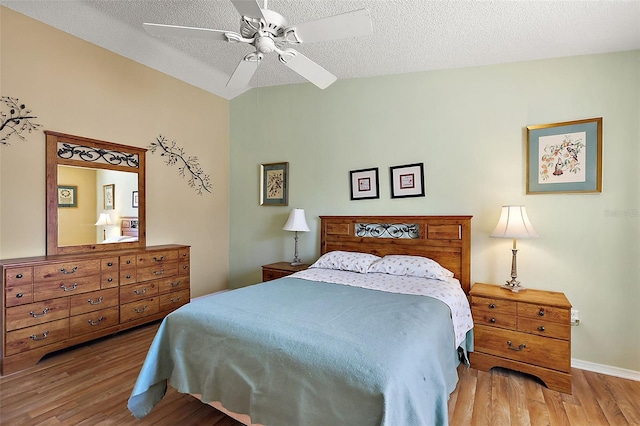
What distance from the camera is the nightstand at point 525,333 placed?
2.20 meters

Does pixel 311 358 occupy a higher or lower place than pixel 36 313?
higher

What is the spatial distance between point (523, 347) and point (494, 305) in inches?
13.4

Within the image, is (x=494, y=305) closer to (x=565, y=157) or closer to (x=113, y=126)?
(x=565, y=157)

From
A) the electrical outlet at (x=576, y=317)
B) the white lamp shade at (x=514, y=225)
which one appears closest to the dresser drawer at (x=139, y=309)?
the white lamp shade at (x=514, y=225)

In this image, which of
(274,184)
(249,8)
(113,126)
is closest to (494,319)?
(249,8)

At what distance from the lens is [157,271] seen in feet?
11.1

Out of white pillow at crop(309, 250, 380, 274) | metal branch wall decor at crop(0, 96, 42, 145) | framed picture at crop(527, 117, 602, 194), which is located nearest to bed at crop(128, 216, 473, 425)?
white pillow at crop(309, 250, 380, 274)

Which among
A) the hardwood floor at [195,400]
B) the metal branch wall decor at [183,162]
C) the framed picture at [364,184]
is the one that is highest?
the metal branch wall decor at [183,162]

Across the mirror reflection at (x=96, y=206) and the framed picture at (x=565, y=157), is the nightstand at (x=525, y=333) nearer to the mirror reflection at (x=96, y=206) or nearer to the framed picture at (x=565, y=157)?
the framed picture at (x=565, y=157)

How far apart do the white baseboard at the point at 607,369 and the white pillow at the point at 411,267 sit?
1.19m

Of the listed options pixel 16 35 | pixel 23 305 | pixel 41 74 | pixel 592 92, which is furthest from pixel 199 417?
pixel 592 92

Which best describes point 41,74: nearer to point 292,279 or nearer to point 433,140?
point 292,279

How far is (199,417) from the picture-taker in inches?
75.4

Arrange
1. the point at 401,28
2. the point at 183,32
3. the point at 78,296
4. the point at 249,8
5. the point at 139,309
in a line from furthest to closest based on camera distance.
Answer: the point at 139,309 → the point at 78,296 → the point at 401,28 → the point at 183,32 → the point at 249,8
